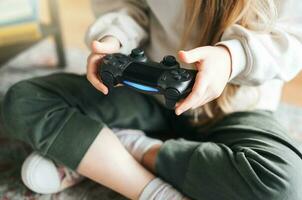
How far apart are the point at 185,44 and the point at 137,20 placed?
0.36ft

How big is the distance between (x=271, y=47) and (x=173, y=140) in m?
0.20

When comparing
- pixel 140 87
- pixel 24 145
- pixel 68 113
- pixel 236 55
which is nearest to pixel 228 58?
pixel 236 55

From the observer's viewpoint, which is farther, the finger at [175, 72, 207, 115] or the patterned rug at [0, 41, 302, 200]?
the patterned rug at [0, 41, 302, 200]

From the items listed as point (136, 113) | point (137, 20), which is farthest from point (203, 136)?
point (137, 20)

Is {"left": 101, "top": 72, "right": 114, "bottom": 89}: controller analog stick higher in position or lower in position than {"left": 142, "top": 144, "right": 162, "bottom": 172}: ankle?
higher

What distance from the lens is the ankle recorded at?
→ 0.62 metres

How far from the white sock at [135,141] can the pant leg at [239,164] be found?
0.04m

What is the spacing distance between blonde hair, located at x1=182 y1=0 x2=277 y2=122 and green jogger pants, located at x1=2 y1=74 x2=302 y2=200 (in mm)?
97

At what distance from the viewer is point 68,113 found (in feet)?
2.03

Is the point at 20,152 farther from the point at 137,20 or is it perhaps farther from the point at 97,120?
the point at 137,20

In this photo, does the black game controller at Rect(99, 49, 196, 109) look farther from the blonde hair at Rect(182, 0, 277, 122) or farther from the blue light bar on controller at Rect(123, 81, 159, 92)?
the blonde hair at Rect(182, 0, 277, 122)

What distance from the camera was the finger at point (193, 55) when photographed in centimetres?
47

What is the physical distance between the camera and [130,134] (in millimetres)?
680

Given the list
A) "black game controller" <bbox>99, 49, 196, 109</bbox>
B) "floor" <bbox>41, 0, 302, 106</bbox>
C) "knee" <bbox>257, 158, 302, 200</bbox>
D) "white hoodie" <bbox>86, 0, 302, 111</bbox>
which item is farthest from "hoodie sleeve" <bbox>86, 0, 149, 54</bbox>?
"floor" <bbox>41, 0, 302, 106</bbox>
